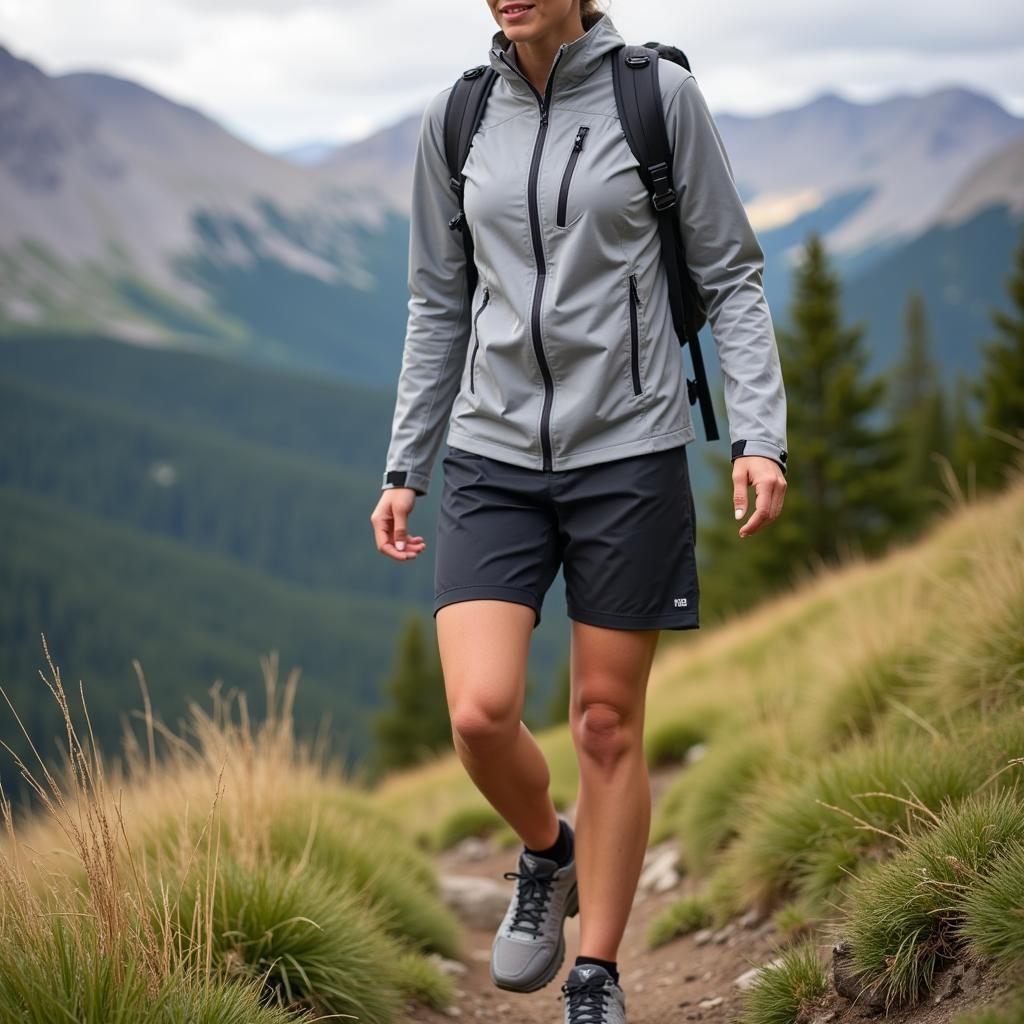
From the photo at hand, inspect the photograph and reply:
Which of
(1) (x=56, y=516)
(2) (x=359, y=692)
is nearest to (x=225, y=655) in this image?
(2) (x=359, y=692)

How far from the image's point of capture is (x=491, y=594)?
9.16 feet

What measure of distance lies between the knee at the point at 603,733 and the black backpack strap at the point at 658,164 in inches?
27.6

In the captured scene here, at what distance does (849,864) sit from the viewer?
3422 mm

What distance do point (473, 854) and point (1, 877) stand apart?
16.5 ft

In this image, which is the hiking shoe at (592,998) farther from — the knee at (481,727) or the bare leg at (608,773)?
the knee at (481,727)

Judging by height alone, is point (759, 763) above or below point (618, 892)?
below

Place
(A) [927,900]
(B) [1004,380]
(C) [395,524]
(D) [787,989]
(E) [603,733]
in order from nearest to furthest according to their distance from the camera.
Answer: (A) [927,900] < (D) [787,989] < (E) [603,733] < (C) [395,524] < (B) [1004,380]

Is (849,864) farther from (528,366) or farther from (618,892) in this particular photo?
(528,366)

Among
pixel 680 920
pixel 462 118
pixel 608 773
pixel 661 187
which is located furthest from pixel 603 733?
pixel 680 920

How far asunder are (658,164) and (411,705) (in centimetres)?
4111

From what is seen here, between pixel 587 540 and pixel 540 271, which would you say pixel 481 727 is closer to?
pixel 587 540

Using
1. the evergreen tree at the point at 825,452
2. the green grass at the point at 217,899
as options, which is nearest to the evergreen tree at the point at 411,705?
the evergreen tree at the point at 825,452

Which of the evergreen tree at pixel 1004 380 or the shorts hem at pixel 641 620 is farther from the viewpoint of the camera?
the evergreen tree at pixel 1004 380

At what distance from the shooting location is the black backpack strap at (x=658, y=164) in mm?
2734
